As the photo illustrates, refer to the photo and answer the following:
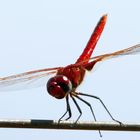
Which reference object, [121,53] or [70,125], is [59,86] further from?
[70,125]

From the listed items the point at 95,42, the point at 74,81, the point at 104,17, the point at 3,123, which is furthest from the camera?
the point at 104,17

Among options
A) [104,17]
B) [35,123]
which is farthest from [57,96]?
[104,17]

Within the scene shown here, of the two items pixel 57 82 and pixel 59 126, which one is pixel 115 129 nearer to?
pixel 59 126

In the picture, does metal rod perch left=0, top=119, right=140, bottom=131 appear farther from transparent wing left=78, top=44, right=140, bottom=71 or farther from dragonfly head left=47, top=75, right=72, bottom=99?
transparent wing left=78, top=44, right=140, bottom=71

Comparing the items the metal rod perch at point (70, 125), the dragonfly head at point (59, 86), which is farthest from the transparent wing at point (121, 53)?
the metal rod perch at point (70, 125)

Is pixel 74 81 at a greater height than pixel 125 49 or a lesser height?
lesser

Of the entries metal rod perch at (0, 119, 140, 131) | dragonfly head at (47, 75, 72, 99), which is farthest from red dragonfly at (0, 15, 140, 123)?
metal rod perch at (0, 119, 140, 131)

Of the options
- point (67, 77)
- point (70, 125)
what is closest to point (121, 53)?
point (67, 77)
